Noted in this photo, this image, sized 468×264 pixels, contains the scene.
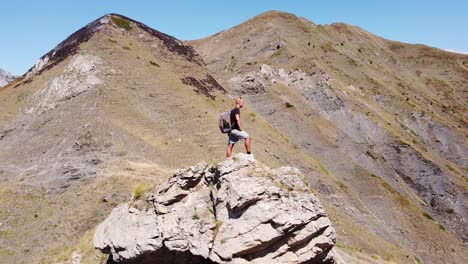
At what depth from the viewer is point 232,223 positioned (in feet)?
60.1

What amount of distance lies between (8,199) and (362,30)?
147 m

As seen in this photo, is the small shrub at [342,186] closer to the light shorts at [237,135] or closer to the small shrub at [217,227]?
the light shorts at [237,135]

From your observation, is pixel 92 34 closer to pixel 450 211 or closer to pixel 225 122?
pixel 225 122

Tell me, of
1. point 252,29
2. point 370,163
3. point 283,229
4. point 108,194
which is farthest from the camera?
point 252,29

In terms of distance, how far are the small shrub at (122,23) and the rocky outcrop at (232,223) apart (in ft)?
182

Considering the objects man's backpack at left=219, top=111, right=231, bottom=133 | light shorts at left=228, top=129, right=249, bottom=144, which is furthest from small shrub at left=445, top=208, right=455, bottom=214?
man's backpack at left=219, top=111, right=231, bottom=133

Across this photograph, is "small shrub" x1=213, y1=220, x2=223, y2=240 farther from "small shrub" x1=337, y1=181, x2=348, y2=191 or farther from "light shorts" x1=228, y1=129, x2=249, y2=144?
"small shrub" x1=337, y1=181, x2=348, y2=191

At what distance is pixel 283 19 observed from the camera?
113 metres

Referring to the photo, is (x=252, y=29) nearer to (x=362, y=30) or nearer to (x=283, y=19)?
(x=283, y=19)

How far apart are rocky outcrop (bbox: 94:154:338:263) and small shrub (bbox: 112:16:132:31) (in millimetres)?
55603

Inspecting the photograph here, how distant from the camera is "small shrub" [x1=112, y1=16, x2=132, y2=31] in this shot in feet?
230

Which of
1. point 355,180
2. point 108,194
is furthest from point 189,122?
point 355,180

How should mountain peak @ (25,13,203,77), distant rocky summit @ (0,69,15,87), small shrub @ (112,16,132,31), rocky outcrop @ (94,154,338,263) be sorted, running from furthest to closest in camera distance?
distant rocky summit @ (0,69,15,87) → small shrub @ (112,16,132,31) → mountain peak @ (25,13,203,77) → rocky outcrop @ (94,154,338,263)

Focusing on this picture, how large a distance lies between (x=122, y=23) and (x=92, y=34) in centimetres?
731
